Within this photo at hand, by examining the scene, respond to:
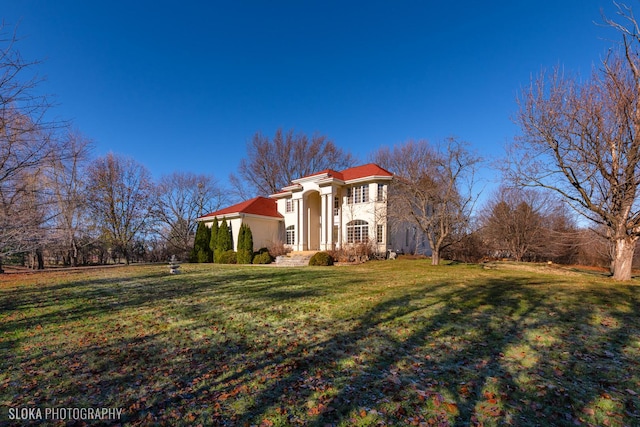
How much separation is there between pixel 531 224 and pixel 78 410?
93.2 ft

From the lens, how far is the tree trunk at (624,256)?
10062mm

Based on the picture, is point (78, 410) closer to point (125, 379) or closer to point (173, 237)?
point (125, 379)

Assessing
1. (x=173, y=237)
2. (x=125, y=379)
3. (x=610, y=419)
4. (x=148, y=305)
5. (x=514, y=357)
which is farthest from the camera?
(x=173, y=237)

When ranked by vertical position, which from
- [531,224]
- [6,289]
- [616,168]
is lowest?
[6,289]

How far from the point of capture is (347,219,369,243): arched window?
21.6m

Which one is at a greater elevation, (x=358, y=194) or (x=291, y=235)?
(x=358, y=194)


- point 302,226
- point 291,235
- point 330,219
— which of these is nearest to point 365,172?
point 330,219

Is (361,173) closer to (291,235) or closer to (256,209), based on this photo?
(291,235)

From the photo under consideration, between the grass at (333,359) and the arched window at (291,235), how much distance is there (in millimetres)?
17839

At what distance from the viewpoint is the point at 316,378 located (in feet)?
11.4

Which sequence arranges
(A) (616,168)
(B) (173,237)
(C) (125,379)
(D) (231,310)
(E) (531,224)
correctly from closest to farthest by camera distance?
(C) (125,379)
(D) (231,310)
(A) (616,168)
(E) (531,224)
(B) (173,237)

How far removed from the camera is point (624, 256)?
10.2 meters

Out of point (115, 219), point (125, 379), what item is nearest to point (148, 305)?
point (125, 379)

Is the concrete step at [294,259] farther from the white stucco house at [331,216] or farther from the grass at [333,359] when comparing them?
the grass at [333,359]
